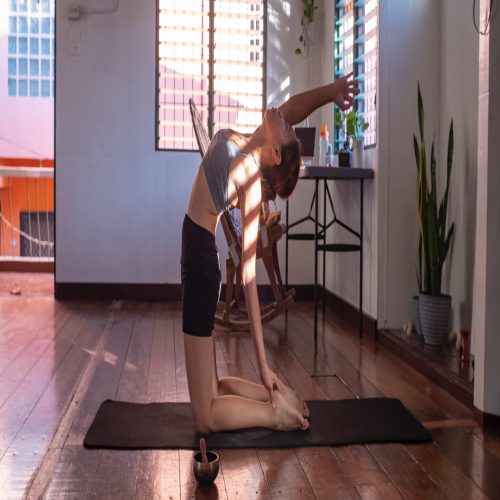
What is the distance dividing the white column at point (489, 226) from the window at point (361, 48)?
1582mm

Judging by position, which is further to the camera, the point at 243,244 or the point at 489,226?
the point at 489,226

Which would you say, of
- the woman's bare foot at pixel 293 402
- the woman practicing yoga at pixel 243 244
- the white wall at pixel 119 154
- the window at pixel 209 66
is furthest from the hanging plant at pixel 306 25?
the woman's bare foot at pixel 293 402

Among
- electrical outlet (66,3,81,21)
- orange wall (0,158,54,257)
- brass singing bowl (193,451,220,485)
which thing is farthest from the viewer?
orange wall (0,158,54,257)

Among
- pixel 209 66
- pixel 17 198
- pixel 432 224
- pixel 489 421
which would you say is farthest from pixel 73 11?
pixel 17 198

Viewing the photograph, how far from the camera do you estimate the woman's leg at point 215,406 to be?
2359 millimetres

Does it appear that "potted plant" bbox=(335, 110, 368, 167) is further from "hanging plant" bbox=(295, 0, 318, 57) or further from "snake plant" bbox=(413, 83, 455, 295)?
"hanging plant" bbox=(295, 0, 318, 57)

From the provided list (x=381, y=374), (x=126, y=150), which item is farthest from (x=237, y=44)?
(x=381, y=374)

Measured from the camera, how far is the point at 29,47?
1211cm

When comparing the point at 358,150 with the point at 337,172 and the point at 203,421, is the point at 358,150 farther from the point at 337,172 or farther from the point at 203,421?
the point at 203,421

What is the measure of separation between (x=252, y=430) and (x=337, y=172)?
203cm

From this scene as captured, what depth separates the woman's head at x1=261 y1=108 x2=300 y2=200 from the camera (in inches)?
82.6

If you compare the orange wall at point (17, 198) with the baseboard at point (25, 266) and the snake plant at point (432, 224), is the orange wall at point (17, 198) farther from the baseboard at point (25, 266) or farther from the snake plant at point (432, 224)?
the snake plant at point (432, 224)

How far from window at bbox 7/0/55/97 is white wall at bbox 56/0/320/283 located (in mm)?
6841

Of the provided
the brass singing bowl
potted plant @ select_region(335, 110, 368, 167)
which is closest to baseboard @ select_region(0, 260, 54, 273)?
potted plant @ select_region(335, 110, 368, 167)
